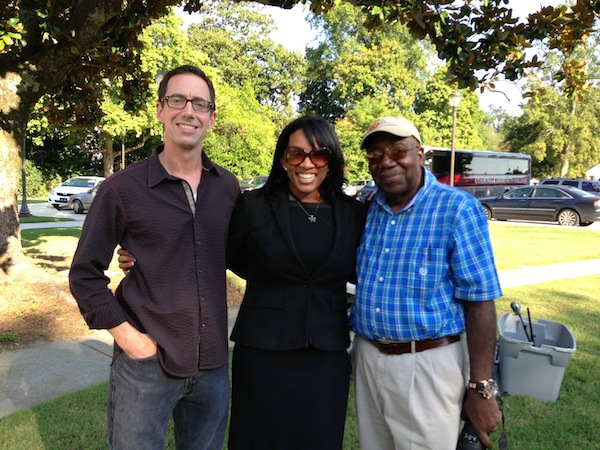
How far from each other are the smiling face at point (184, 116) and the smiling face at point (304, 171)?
0.45 m

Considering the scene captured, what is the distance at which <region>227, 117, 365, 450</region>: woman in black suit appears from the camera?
2.15 m

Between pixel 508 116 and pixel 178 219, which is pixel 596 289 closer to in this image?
pixel 178 219

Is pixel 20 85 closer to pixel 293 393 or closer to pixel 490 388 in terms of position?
pixel 293 393

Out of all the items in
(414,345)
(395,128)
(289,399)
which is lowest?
(289,399)

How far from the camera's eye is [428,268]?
2.02 meters

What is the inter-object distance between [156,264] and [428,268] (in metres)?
1.11

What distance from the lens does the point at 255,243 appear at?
220 cm

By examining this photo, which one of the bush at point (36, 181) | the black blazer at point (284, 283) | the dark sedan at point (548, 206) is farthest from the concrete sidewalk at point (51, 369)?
the bush at point (36, 181)

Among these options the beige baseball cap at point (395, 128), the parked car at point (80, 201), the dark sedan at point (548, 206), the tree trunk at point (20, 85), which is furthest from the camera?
the parked car at point (80, 201)

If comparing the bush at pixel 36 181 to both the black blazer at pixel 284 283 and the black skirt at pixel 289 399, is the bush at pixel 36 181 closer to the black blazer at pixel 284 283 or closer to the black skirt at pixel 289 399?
the black blazer at pixel 284 283

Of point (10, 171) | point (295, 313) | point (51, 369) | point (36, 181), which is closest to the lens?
point (295, 313)

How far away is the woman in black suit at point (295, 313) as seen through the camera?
2148 millimetres

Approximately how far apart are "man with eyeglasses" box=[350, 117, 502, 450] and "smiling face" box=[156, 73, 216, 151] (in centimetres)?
77

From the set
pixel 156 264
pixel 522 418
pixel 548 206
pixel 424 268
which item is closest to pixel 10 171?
pixel 156 264
